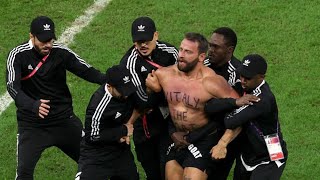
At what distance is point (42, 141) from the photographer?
1142cm

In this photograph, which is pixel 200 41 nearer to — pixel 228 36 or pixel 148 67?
pixel 228 36

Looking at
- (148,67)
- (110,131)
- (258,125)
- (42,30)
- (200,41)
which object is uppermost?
→ (42,30)

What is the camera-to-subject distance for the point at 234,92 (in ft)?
34.5

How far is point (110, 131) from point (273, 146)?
5.82 ft

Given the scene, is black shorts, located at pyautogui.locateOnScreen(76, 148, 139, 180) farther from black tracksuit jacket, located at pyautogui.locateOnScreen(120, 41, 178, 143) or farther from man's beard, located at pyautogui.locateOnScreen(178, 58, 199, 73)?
man's beard, located at pyautogui.locateOnScreen(178, 58, 199, 73)

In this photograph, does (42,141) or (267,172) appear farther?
(42,141)

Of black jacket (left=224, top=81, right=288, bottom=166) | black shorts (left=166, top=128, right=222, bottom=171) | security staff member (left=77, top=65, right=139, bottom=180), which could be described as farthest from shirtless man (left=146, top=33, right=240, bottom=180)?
security staff member (left=77, top=65, right=139, bottom=180)

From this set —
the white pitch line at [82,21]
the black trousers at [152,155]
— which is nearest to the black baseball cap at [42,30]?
the black trousers at [152,155]

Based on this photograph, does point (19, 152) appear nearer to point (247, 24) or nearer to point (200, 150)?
point (200, 150)

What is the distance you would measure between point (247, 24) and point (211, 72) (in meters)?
5.25

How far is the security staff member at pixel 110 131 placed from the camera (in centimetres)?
1030

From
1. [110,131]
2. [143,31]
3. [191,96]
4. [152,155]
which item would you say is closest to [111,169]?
[110,131]

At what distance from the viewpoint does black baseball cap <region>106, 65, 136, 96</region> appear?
1022 cm

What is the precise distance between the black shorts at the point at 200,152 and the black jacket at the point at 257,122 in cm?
35
